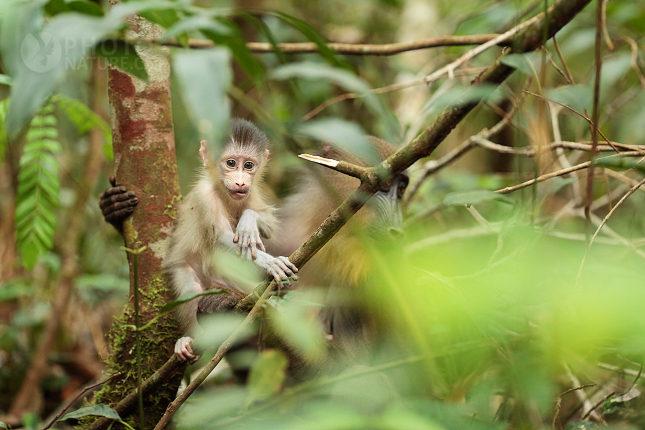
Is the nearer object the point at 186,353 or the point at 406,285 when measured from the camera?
the point at 406,285

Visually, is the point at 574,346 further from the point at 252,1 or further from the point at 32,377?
the point at 252,1

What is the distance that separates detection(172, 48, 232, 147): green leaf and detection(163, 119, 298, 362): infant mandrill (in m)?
1.50

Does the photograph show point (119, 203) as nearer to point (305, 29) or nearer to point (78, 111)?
point (78, 111)

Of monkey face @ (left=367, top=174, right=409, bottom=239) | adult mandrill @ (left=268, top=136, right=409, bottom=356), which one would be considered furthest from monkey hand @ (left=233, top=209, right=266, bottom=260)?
monkey face @ (left=367, top=174, right=409, bottom=239)

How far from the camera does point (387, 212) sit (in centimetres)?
348

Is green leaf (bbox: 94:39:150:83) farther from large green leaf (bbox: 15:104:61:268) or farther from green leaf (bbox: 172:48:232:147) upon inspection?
large green leaf (bbox: 15:104:61:268)

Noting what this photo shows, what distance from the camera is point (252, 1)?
22.5ft

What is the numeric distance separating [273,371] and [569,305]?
0.83 meters

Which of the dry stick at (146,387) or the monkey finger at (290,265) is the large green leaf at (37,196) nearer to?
the dry stick at (146,387)

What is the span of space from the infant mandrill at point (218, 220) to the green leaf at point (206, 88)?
1.50m

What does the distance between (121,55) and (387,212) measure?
2.24 m

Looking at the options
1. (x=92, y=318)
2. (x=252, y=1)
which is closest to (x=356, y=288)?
(x=92, y=318)

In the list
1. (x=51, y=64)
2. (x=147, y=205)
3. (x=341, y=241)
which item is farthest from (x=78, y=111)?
(x=51, y=64)

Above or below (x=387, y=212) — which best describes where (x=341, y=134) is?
above
